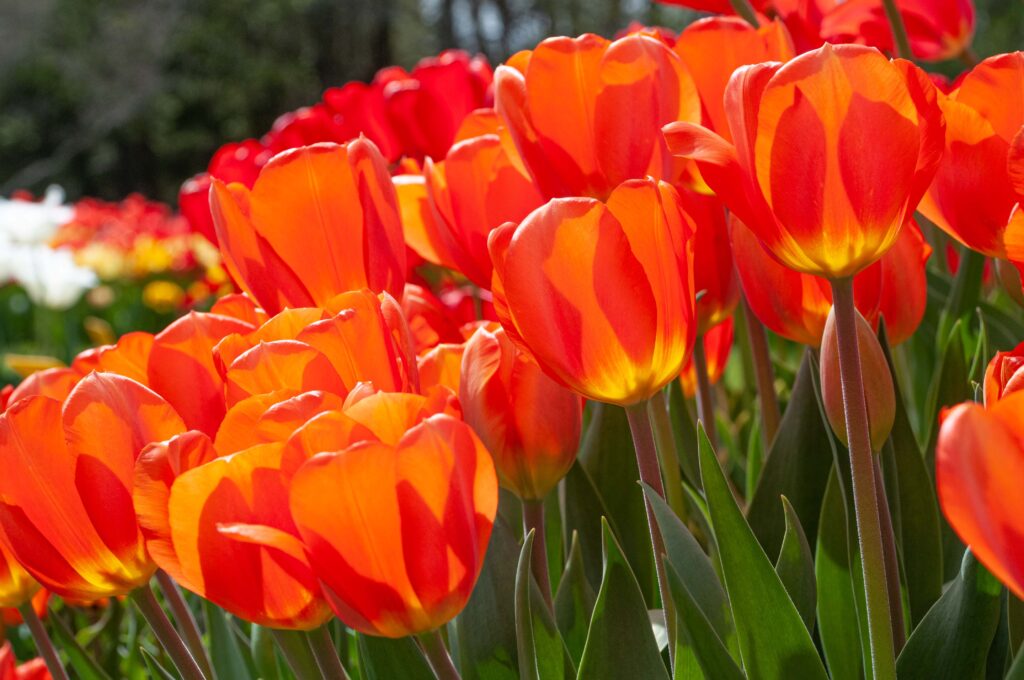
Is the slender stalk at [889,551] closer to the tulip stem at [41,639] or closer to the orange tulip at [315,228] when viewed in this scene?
the orange tulip at [315,228]

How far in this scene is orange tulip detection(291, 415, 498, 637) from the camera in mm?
407

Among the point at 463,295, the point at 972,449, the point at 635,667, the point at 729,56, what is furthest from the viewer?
the point at 463,295

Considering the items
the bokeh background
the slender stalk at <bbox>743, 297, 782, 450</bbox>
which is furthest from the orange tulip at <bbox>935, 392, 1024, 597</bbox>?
the bokeh background

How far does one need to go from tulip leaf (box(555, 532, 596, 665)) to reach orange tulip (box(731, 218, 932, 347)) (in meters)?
0.18

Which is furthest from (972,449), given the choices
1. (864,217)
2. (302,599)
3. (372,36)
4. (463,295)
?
(372,36)

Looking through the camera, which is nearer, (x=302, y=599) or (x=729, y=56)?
(x=302, y=599)

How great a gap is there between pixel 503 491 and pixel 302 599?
310mm

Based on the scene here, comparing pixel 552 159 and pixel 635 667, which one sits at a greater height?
pixel 552 159

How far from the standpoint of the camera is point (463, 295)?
3.35ft

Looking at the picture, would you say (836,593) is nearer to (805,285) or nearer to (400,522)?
(805,285)

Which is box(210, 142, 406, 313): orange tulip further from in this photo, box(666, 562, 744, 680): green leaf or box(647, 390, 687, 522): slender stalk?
box(666, 562, 744, 680): green leaf

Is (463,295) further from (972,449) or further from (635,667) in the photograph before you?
(972,449)

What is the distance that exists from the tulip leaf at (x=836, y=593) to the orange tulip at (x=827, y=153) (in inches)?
9.3

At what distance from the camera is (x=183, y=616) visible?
623mm
